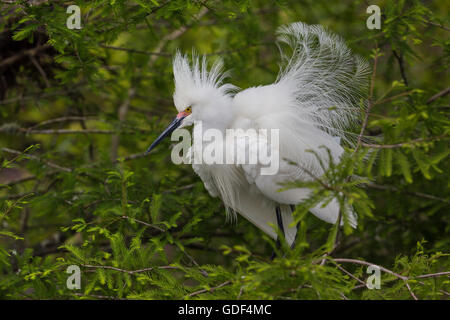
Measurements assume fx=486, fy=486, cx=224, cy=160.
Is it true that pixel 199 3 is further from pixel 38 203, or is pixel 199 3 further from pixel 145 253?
pixel 38 203

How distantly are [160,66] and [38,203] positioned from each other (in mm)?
1530

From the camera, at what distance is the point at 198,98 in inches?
99.1

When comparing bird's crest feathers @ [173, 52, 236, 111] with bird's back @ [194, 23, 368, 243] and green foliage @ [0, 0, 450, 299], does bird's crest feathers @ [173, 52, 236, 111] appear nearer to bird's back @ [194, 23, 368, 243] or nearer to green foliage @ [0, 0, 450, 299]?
bird's back @ [194, 23, 368, 243]

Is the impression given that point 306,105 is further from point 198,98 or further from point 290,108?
point 198,98

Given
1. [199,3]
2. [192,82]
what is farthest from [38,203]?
[199,3]

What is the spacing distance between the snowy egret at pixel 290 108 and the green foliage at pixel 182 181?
190mm

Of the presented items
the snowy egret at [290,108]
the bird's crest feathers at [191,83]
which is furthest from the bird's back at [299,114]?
the bird's crest feathers at [191,83]

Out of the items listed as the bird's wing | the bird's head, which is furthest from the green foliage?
the bird's head

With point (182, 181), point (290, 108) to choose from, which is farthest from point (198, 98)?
point (182, 181)

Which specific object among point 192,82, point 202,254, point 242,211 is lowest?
point 202,254

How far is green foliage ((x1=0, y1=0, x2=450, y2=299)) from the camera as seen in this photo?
1711 millimetres

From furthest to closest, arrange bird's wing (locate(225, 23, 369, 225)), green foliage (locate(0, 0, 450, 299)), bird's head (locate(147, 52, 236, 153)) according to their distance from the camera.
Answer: bird's head (locate(147, 52, 236, 153)), bird's wing (locate(225, 23, 369, 225)), green foliage (locate(0, 0, 450, 299))

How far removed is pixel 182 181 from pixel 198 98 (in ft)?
3.25

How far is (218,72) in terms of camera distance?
8.75 feet
